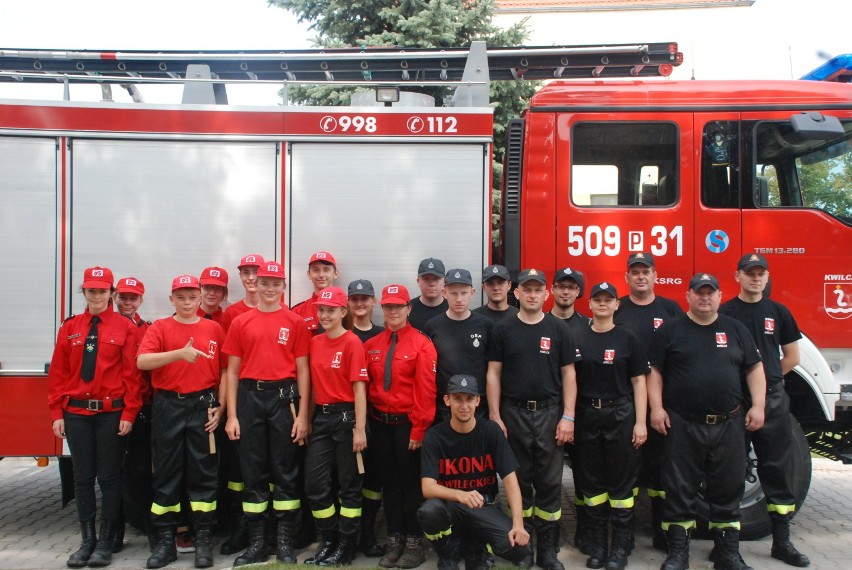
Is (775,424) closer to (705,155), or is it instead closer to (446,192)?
(705,155)

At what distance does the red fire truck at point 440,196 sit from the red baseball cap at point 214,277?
0.13 m

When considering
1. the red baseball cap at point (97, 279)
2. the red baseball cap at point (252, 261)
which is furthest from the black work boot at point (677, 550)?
the red baseball cap at point (97, 279)

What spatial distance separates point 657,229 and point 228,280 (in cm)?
304

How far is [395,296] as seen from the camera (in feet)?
15.2

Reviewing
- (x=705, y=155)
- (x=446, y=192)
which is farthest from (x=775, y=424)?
(x=446, y=192)

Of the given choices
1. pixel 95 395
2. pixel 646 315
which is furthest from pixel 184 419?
pixel 646 315

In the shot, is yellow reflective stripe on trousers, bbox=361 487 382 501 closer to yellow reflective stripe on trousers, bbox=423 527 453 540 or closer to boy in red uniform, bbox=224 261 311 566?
boy in red uniform, bbox=224 261 311 566

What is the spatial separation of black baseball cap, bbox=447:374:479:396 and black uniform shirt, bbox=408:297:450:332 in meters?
0.76

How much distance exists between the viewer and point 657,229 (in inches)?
200

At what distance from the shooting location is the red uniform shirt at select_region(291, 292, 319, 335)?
5.07m

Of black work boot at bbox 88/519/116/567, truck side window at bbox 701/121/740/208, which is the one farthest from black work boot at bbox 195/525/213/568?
truck side window at bbox 701/121/740/208

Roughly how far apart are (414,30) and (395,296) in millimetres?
5965

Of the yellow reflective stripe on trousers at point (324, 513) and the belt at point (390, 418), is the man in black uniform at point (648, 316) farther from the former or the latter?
the yellow reflective stripe on trousers at point (324, 513)

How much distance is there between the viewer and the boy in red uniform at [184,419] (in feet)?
15.4
